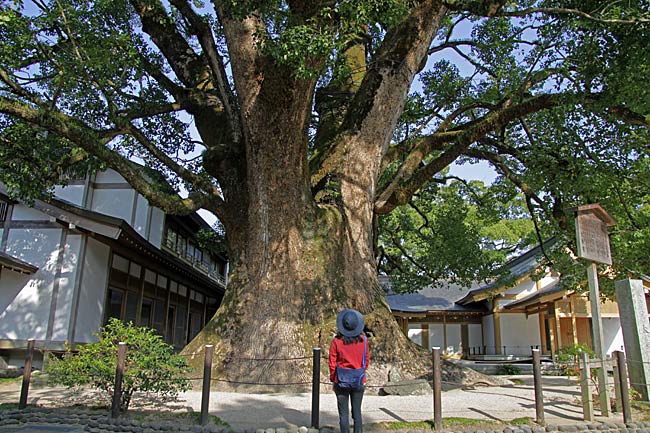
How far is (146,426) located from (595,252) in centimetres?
670

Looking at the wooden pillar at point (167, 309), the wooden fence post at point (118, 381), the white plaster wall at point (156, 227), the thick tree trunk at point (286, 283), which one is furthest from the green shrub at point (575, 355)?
the wooden pillar at point (167, 309)

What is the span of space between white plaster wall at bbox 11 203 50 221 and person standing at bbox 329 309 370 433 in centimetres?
1001

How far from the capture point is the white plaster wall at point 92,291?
1210 cm

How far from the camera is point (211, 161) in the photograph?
10180 millimetres

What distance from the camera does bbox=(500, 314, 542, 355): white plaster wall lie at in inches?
956

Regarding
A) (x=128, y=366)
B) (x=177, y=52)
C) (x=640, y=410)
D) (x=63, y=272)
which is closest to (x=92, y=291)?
(x=63, y=272)

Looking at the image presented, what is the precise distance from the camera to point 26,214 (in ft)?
40.9

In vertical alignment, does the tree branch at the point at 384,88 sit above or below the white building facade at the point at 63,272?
above

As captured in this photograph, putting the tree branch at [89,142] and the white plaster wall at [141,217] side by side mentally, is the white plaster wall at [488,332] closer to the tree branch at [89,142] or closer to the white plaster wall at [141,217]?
the white plaster wall at [141,217]

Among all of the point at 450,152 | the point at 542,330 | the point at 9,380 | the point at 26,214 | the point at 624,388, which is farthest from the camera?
the point at 542,330

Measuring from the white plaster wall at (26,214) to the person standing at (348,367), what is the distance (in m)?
10.0

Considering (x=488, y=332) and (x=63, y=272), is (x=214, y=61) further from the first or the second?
(x=488, y=332)

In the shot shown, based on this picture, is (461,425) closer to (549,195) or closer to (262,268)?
(262,268)

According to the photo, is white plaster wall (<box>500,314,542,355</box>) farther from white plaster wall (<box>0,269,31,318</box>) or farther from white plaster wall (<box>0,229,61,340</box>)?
white plaster wall (<box>0,269,31,318</box>)
